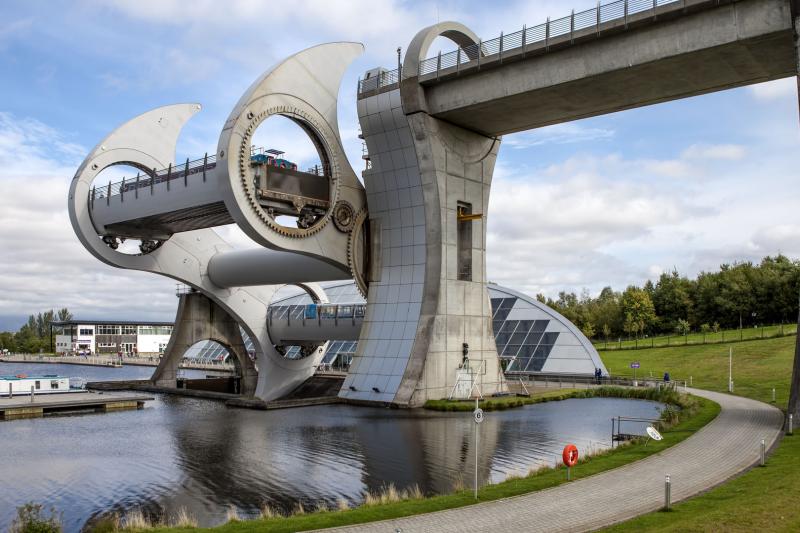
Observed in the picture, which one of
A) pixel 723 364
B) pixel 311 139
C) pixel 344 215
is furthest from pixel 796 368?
pixel 723 364

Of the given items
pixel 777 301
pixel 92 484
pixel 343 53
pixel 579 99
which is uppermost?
pixel 343 53

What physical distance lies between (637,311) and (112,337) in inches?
4060

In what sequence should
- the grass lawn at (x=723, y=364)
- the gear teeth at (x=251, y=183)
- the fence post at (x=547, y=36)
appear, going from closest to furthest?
the fence post at (x=547, y=36)
the gear teeth at (x=251, y=183)
the grass lawn at (x=723, y=364)

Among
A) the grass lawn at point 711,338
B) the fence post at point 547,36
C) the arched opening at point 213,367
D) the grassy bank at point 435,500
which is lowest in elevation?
the arched opening at point 213,367

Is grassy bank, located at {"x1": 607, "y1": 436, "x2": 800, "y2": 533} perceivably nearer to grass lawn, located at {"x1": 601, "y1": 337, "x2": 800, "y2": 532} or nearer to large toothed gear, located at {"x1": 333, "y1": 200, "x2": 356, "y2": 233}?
grass lawn, located at {"x1": 601, "y1": 337, "x2": 800, "y2": 532}

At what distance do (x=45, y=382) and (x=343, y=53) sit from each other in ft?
90.2

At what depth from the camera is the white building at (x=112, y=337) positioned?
464ft

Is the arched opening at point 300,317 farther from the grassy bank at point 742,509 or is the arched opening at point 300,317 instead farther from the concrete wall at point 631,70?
the grassy bank at point 742,509

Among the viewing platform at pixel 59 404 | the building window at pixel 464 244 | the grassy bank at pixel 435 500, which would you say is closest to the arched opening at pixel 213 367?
the viewing platform at pixel 59 404

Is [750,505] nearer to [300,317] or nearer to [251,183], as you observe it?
[251,183]

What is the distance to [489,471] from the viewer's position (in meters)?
22.0

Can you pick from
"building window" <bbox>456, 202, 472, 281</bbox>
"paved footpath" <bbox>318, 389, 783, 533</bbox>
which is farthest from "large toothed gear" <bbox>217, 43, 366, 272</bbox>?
"paved footpath" <bbox>318, 389, 783, 533</bbox>

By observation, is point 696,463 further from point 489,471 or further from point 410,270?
point 410,270

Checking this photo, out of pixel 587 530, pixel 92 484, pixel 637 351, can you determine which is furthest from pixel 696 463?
pixel 637 351
